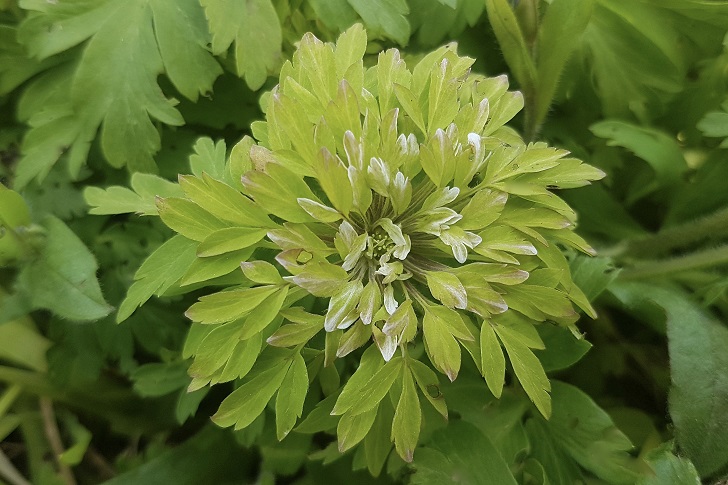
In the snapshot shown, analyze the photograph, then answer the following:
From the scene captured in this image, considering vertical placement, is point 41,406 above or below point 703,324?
below

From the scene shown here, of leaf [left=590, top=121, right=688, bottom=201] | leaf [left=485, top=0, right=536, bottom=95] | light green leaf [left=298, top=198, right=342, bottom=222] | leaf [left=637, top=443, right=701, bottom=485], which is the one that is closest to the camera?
light green leaf [left=298, top=198, right=342, bottom=222]

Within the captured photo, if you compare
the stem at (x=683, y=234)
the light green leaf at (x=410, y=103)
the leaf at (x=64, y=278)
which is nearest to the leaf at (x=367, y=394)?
the light green leaf at (x=410, y=103)

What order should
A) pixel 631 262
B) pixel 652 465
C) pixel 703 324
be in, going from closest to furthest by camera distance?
pixel 652 465
pixel 703 324
pixel 631 262

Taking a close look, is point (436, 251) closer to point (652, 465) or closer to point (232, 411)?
point (232, 411)

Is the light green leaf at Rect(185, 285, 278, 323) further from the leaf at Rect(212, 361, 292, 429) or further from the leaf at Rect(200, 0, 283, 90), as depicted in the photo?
the leaf at Rect(200, 0, 283, 90)

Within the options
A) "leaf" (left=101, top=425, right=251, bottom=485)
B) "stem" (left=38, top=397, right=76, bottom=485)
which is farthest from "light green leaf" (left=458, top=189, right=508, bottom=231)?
"stem" (left=38, top=397, right=76, bottom=485)

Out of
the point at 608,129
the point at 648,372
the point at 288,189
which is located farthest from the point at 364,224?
the point at 648,372
